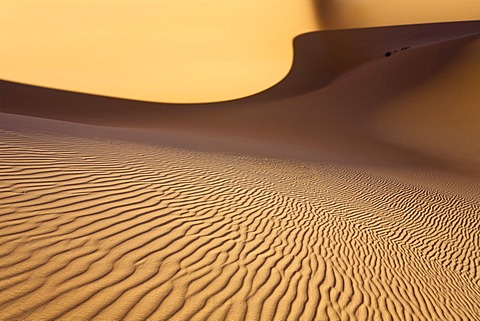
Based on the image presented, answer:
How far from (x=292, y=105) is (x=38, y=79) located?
34.6 feet

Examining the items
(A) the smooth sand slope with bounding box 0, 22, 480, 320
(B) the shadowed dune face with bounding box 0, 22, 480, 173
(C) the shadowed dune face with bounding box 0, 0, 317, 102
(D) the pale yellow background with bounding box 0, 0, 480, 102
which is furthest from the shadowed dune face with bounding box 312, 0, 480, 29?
(A) the smooth sand slope with bounding box 0, 22, 480, 320

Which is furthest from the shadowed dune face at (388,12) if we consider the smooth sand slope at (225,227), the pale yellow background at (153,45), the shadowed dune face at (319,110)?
the smooth sand slope at (225,227)

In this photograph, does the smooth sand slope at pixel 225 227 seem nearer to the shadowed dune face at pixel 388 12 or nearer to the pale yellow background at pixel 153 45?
the pale yellow background at pixel 153 45

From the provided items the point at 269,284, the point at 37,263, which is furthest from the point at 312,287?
the point at 37,263

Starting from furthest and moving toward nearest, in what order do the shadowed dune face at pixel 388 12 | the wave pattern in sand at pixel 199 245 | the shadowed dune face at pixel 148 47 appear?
1. the shadowed dune face at pixel 388 12
2. the shadowed dune face at pixel 148 47
3. the wave pattern in sand at pixel 199 245

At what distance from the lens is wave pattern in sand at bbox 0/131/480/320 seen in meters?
2.98

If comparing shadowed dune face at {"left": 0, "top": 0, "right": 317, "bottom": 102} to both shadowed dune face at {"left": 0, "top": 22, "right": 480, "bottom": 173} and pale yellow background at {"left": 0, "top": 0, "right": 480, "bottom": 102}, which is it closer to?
pale yellow background at {"left": 0, "top": 0, "right": 480, "bottom": 102}

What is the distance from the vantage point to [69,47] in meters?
18.9

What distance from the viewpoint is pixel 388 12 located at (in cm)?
3491

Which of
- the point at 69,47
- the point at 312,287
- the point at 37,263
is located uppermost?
the point at 69,47

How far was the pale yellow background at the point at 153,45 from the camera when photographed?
53.0ft

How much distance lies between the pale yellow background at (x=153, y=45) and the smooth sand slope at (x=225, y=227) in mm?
3728

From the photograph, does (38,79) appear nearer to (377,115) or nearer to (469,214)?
(377,115)

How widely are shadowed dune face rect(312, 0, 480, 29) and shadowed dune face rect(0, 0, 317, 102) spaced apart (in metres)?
6.02
